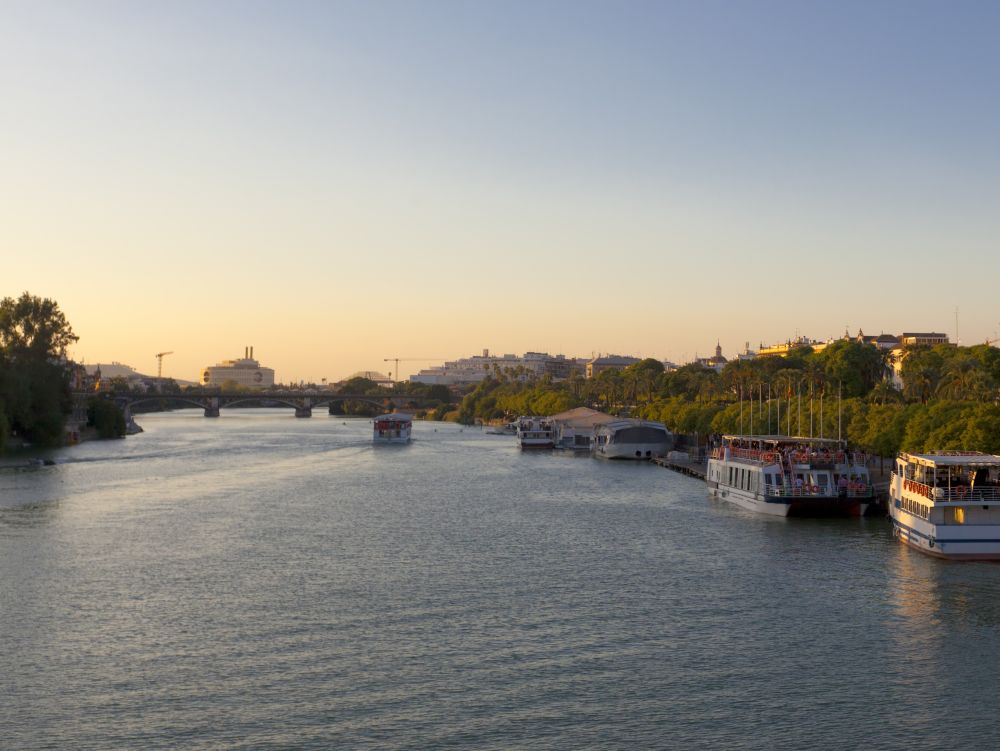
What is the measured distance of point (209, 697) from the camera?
3153cm

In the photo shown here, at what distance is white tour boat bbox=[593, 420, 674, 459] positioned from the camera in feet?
434

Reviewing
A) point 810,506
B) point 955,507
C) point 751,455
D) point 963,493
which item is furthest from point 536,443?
point 963,493

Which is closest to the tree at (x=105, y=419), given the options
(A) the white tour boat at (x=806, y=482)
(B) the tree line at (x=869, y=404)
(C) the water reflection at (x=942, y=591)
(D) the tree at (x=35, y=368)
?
(D) the tree at (x=35, y=368)

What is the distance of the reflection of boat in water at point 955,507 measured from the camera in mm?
52125

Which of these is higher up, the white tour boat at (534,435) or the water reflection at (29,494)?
the white tour boat at (534,435)

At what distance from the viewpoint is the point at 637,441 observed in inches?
5221

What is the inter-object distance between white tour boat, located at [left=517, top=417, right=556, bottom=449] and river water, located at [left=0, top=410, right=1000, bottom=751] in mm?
87554

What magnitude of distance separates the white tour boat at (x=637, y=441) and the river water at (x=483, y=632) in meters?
60.4

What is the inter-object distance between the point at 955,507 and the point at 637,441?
79.4 meters

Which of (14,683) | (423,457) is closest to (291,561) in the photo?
(14,683)

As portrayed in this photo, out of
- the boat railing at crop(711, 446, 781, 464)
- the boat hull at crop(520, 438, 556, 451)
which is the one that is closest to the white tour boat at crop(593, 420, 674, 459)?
the boat hull at crop(520, 438, 556, 451)

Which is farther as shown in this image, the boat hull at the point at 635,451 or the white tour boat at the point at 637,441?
the white tour boat at the point at 637,441

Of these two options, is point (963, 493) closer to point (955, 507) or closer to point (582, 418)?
point (955, 507)

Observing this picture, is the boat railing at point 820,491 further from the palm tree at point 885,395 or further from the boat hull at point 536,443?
the boat hull at point 536,443
